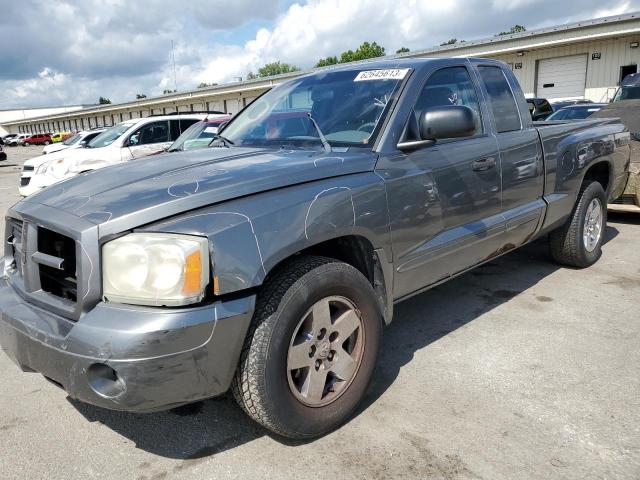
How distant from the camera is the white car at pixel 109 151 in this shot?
1077 cm

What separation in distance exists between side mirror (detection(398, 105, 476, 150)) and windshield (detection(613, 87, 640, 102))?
12.3 m

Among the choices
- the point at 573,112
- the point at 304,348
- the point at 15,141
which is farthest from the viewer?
the point at 15,141

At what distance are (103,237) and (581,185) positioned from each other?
427 centimetres

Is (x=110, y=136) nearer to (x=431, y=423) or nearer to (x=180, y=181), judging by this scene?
(x=180, y=181)

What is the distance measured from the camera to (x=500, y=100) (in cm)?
402

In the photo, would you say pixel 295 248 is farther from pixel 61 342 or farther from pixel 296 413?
pixel 61 342

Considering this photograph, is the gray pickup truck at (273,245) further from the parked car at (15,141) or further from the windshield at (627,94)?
the parked car at (15,141)

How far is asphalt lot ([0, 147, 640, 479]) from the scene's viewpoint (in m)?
2.41

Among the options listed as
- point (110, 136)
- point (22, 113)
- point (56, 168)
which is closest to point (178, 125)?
point (110, 136)

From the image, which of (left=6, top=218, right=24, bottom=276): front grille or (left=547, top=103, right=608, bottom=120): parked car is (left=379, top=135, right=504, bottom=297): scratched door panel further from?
(left=547, top=103, right=608, bottom=120): parked car

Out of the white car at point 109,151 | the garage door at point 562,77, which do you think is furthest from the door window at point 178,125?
the garage door at point 562,77

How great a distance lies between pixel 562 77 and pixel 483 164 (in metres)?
22.0

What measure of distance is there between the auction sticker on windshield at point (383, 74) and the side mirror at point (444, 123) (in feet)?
1.38

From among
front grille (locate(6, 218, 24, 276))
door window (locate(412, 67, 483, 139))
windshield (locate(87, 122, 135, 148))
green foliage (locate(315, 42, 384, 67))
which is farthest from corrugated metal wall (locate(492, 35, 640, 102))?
green foliage (locate(315, 42, 384, 67))
